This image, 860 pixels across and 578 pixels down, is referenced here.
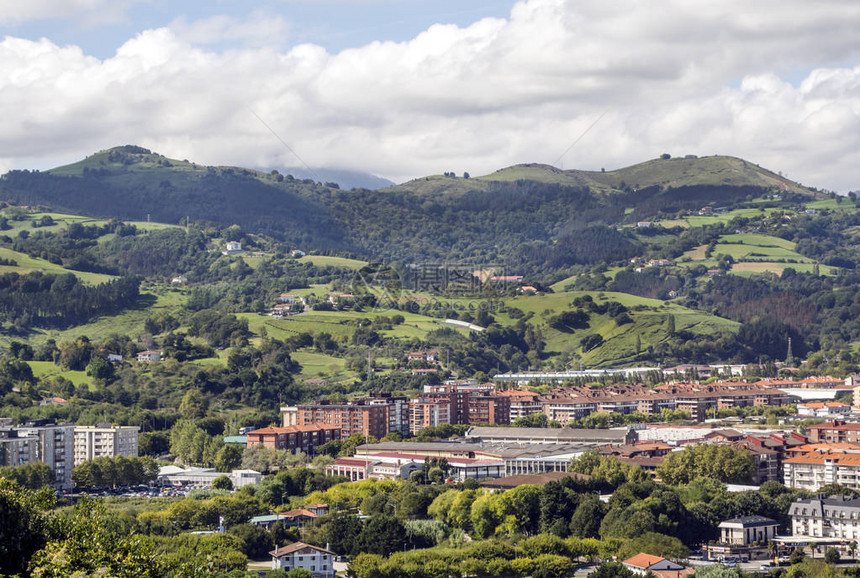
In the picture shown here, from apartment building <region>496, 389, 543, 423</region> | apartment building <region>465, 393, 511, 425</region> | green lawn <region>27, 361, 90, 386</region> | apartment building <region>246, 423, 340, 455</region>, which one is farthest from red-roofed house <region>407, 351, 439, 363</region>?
apartment building <region>246, 423, 340, 455</region>

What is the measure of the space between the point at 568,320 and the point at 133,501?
263 feet

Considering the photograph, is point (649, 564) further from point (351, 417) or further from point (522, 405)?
point (522, 405)

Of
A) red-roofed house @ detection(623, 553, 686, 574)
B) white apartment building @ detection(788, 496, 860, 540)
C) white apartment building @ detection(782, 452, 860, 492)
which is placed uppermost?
white apartment building @ detection(782, 452, 860, 492)

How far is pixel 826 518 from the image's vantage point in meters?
60.4

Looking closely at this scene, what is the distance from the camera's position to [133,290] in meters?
142

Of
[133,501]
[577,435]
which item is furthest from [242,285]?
[133,501]

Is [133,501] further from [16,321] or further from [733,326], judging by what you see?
[733,326]

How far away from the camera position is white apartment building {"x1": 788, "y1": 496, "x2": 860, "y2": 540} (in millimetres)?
59781

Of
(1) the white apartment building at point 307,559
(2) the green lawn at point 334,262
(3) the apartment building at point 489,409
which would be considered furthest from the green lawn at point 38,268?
(1) the white apartment building at point 307,559

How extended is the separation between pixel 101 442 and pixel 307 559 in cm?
3317

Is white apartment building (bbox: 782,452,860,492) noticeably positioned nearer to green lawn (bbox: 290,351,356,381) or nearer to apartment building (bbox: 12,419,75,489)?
apartment building (bbox: 12,419,75,489)

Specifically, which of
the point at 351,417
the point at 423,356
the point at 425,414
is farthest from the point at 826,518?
the point at 423,356

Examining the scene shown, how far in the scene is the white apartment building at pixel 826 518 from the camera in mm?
59781

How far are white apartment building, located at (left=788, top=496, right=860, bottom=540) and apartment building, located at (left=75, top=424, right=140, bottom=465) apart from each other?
133ft
